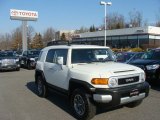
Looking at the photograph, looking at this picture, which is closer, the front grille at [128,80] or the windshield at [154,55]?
the front grille at [128,80]

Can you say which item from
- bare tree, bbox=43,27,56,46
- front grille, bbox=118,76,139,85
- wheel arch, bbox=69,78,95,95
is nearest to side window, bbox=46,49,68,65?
wheel arch, bbox=69,78,95,95

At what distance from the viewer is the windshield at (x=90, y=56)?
712cm

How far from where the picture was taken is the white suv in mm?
5906

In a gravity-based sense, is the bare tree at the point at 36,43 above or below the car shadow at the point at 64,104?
above

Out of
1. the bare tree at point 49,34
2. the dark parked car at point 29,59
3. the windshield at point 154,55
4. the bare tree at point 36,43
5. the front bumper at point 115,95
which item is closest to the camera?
the front bumper at point 115,95

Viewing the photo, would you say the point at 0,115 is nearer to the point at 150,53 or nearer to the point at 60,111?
the point at 60,111

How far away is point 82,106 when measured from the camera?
634cm

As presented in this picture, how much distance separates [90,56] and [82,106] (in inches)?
66.2

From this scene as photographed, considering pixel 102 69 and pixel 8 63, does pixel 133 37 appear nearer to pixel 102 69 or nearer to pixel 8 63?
pixel 8 63

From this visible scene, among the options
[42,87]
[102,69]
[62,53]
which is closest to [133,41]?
[42,87]

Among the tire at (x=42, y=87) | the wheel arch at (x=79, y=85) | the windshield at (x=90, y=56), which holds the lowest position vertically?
the tire at (x=42, y=87)

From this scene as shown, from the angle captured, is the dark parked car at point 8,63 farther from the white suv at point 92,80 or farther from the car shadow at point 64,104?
the white suv at point 92,80

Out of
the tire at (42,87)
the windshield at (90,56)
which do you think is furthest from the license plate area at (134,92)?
the tire at (42,87)

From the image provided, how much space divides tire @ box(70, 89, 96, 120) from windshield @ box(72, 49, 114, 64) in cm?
105
